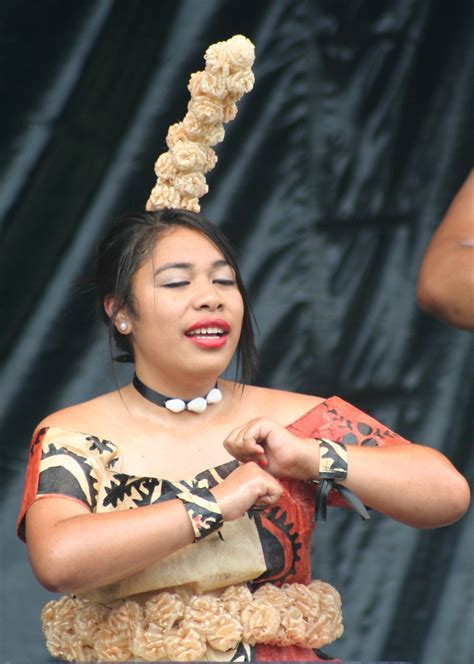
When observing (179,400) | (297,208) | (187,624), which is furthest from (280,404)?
(297,208)

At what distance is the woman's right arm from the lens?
2.54 meters

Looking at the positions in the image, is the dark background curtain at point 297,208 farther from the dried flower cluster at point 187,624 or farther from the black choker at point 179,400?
the dried flower cluster at point 187,624

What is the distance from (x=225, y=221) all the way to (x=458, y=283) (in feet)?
5.83

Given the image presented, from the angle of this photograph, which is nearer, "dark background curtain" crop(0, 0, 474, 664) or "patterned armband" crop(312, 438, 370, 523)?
"patterned armband" crop(312, 438, 370, 523)

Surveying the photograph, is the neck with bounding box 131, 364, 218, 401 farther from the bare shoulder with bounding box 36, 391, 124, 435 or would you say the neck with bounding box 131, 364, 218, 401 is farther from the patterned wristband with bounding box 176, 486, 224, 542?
the patterned wristband with bounding box 176, 486, 224, 542

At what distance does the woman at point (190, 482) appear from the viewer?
2.58 metres

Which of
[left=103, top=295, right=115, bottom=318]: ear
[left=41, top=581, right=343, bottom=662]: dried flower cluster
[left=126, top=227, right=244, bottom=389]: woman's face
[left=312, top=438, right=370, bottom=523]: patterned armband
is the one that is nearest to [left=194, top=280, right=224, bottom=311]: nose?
[left=126, top=227, right=244, bottom=389]: woman's face

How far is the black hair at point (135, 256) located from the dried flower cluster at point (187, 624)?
0.46 meters

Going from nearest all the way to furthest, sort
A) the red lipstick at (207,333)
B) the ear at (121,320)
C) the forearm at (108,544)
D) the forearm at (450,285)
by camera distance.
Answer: the forearm at (450,285)
the forearm at (108,544)
the red lipstick at (207,333)
the ear at (121,320)

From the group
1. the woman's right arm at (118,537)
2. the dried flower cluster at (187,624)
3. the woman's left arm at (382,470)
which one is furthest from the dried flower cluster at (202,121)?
the dried flower cluster at (187,624)

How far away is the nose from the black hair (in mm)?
103

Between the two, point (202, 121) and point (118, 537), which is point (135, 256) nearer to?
point (202, 121)

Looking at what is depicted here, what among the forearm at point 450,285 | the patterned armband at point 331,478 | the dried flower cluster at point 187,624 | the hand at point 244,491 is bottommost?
the dried flower cluster at point 187,624

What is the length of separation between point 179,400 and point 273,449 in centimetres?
→ 29
